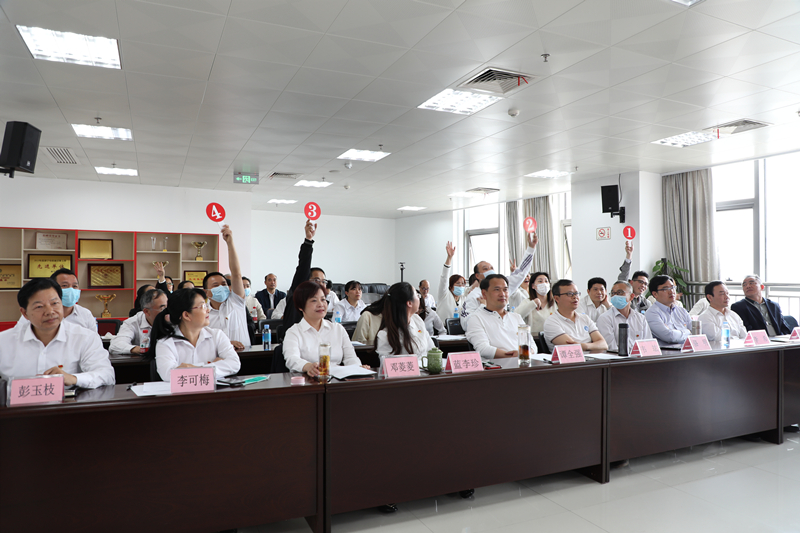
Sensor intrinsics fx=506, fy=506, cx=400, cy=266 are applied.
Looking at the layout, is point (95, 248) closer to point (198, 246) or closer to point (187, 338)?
point (198, 246)

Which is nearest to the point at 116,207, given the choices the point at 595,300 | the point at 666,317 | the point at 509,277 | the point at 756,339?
the point at 509,277

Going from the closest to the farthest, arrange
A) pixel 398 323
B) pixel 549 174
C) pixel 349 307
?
pixel 398 323 < pixel 349 307 < pixel 549 174

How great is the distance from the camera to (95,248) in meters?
8.77

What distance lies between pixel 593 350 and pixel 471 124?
3101 mm

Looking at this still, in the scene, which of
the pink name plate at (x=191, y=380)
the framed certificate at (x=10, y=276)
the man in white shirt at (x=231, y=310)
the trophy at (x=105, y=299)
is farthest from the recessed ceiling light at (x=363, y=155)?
the framed certificate at (x=10, y=276)

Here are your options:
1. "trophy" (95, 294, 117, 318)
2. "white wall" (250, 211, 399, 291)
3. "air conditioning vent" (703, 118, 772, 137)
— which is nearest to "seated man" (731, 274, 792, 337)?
"air conditioning vent" (703, 118, 772, 137)

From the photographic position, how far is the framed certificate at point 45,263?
8328mm

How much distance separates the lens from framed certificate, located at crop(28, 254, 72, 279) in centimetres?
833

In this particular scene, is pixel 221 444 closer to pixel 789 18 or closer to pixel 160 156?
pixel 789 18

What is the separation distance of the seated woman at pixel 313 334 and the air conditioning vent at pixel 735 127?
17.6 ft

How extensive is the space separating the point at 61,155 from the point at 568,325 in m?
6.96

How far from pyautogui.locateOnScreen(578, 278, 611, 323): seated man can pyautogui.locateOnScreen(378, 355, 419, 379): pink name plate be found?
2.35 meters

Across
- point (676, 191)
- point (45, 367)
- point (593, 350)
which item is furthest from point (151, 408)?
point (676, 191)

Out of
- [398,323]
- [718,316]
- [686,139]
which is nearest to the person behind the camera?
[398,323]
